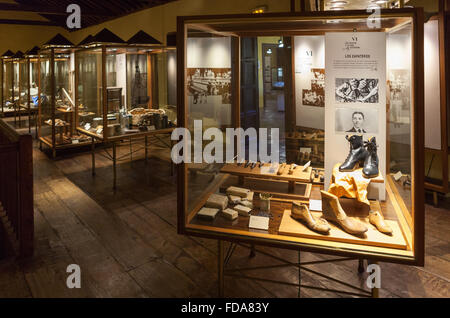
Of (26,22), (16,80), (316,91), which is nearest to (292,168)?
(316,91)

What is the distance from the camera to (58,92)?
6.90 meters

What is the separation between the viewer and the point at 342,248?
1828mm

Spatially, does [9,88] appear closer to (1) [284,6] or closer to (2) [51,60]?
(2) [51,60]

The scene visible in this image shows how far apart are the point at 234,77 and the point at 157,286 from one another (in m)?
1.71

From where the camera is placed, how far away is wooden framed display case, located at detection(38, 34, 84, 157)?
6723 mm

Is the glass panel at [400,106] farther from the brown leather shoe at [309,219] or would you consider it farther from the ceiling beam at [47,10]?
the ceiling beam at [47,10]

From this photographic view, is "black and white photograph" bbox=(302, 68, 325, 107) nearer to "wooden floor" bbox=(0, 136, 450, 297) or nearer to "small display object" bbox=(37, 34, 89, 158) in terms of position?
"wooden floor" bbox=(0, 136, 450, 297)

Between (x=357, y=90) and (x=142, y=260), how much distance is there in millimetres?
2140

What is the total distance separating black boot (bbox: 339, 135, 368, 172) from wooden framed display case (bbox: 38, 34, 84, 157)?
592cm

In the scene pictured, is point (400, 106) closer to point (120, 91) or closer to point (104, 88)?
point (104, 88)

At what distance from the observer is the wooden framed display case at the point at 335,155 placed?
5.74 ft

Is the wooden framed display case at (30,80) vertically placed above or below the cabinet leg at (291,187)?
above

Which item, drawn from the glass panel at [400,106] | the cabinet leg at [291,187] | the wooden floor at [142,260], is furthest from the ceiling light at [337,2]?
the wooden floor at [142,260]
